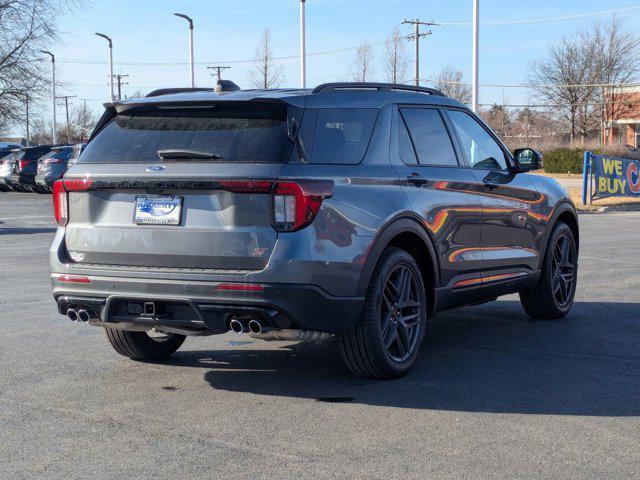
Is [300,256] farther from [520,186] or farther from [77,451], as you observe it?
[520,186]

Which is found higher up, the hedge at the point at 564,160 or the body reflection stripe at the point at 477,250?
the hedge at the point at 564,160

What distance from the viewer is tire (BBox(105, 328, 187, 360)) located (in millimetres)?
6781

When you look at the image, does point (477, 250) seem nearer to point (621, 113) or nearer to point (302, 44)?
point (302, 44)

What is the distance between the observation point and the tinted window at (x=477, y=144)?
7395mm

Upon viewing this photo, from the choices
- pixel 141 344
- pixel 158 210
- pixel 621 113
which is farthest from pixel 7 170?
pixel 621 113

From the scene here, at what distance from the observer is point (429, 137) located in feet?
22.6

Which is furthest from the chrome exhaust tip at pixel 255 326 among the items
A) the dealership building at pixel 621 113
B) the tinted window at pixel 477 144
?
the dealership building at pixel 621 113

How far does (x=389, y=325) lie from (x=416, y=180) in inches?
38.3

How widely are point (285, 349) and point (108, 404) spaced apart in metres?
1.89

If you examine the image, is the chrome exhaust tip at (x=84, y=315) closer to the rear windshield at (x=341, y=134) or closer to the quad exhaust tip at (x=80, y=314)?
the quad exhaust tip at (x=80, y=314)

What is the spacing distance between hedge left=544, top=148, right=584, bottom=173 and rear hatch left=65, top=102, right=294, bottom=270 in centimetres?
5102

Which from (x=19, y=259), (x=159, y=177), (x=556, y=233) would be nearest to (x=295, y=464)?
(x=159, y=177)

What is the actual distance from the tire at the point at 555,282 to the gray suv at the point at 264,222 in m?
1.84

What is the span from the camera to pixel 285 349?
7277 mm
